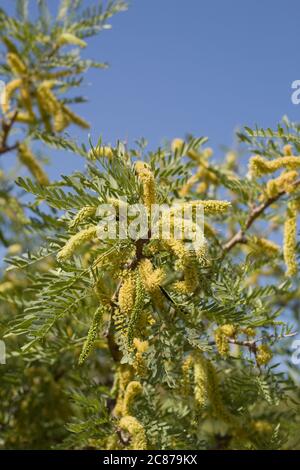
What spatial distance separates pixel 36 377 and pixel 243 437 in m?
1.25

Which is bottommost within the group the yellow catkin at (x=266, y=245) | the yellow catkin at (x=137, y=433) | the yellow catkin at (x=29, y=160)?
the yellow catkin at (x=137, y=433)

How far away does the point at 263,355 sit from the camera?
1448mm

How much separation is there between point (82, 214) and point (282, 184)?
2.94 feet

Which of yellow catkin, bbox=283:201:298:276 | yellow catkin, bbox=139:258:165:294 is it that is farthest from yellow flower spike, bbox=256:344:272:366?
yellow catkin, bbox=139:258:165:294

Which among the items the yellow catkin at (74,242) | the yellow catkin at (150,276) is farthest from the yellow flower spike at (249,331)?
the yellow catkin at (74,242)

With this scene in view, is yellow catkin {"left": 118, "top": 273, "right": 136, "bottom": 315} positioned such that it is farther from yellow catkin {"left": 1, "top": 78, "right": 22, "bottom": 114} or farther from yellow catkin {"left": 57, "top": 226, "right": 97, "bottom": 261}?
yellow catkin {"left": 1, "top": 78, "right": 22, "bottom": 114}

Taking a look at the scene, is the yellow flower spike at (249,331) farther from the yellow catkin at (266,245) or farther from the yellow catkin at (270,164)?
the yellow catkin at (270,164)

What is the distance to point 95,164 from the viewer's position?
1.28 m

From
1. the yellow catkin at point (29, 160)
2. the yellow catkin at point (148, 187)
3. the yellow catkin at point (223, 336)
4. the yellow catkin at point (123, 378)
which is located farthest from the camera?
the yellow catkin at point (29, 160)

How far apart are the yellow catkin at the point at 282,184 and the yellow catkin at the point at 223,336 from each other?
557mm

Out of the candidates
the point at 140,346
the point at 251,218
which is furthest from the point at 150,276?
the point at 251,218

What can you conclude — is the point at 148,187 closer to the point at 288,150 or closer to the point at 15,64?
the point at 288,150

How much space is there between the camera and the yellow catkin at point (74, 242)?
3.48 feet

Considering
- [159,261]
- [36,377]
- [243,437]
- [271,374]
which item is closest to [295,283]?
[271,374]
